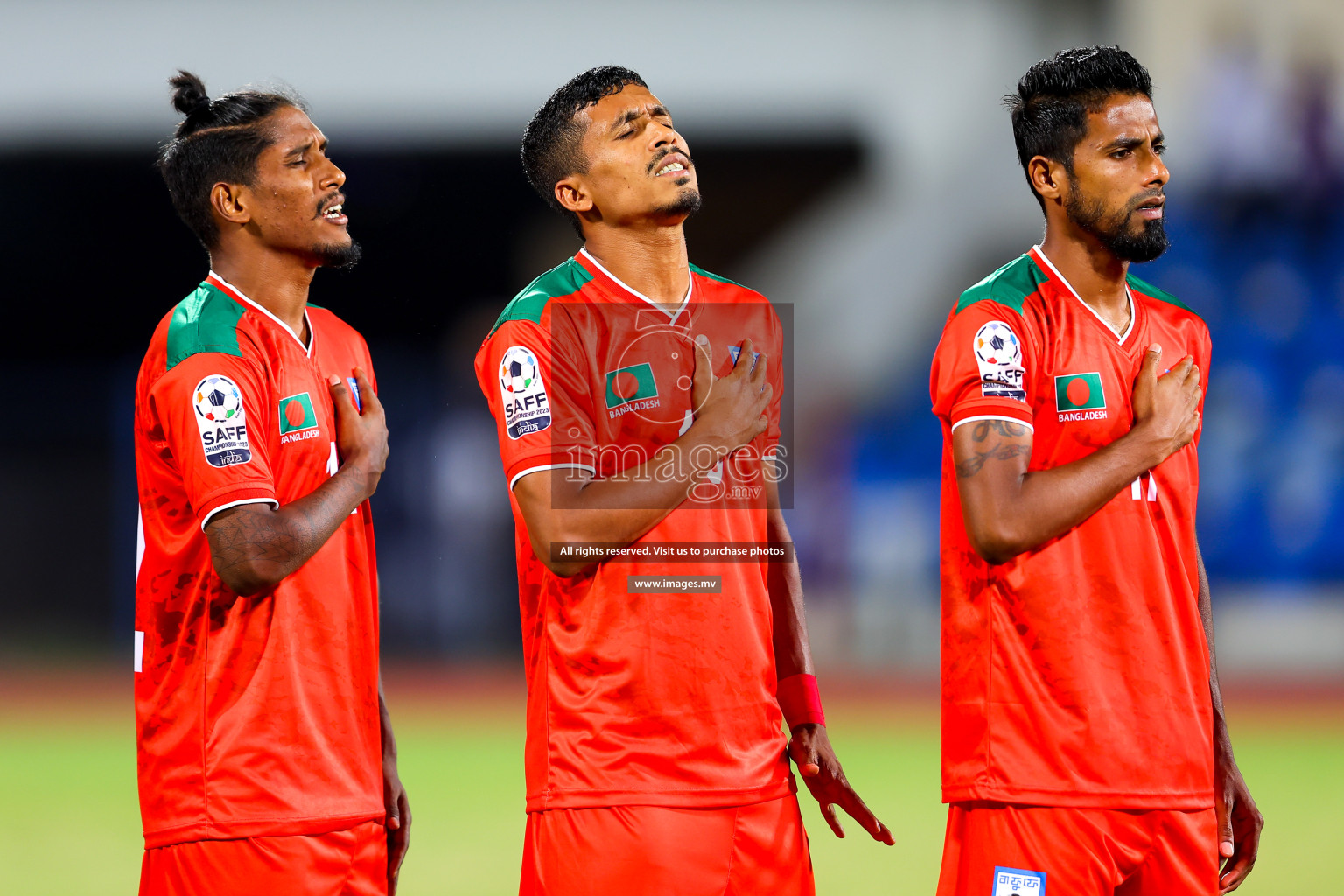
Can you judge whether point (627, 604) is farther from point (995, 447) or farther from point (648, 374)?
point (995, 447)

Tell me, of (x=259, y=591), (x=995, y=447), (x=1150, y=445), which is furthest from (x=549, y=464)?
(x=1150, y=445)

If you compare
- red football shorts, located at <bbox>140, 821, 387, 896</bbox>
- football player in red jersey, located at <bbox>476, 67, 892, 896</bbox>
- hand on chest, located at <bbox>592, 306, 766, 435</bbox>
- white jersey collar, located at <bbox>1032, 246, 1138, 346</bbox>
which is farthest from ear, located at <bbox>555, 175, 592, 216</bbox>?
red football shorts, located at <bbox>140, 821, 387, 896</bbox>

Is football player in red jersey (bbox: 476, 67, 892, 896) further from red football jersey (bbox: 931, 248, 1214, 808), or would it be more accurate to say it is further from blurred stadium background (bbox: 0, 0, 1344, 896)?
blurred stadium background (bbox: 0, 0, 1344, 896)

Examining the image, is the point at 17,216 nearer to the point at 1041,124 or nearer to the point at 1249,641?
the point at 1249,641

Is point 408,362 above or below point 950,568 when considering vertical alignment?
above

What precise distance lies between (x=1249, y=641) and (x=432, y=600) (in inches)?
340

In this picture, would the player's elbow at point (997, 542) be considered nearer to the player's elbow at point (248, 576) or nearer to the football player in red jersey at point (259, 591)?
the football player in red jersey at point (259, 591)

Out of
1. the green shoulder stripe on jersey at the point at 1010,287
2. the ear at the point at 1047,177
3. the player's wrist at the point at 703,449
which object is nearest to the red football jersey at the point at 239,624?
the player's wrist at the point at 703,449

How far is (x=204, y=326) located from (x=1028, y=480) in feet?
6.59

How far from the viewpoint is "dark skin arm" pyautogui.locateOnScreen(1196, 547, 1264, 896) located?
138 inches

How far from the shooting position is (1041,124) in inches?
141

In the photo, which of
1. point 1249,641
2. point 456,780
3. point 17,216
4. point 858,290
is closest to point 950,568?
point 456,780

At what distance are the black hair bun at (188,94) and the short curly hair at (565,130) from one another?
89 cm

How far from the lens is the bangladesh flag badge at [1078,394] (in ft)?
11.1
